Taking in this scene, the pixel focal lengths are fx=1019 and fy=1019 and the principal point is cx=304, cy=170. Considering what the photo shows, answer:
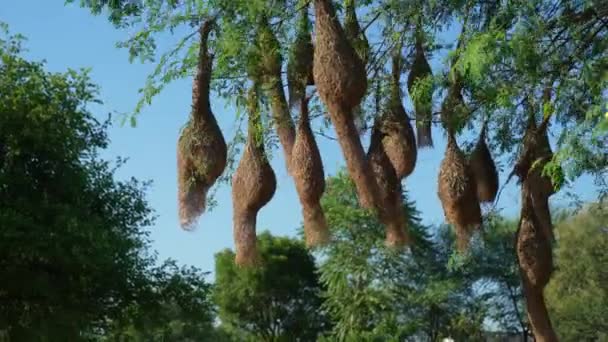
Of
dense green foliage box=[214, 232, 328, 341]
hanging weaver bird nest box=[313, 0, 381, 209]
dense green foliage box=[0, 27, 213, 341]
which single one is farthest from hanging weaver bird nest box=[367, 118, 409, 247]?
dense green foliage box=[214, 232, 328, 341]

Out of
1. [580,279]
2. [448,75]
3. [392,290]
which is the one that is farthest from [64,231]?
[580,279]

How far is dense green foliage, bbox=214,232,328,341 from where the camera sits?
1869 inches

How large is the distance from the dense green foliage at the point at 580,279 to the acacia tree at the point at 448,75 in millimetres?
24990

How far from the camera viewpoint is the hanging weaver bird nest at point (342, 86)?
557 centimetres

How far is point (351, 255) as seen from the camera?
34.3 meters

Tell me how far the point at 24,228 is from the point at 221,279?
96.8 feet

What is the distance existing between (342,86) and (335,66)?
0.45 feet

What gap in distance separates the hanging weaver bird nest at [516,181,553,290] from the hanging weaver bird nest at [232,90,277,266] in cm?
173

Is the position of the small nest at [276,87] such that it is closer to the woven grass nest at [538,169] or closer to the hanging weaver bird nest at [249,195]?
the hanging weaver bird nest at [249,195]

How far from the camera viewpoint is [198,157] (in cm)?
636

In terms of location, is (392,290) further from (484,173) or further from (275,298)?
(484,173)

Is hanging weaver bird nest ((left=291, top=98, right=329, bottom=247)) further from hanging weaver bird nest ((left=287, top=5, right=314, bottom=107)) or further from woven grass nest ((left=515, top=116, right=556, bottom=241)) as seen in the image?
woven grass nest ((left=515, top=116, right=556, bottom=241))

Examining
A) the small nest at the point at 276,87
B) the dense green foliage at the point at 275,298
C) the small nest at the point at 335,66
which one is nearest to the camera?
the small nest at the point at 335,66

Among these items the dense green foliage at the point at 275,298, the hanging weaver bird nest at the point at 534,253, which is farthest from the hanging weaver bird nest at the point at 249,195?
the dense green foliage at the point at 275,298
